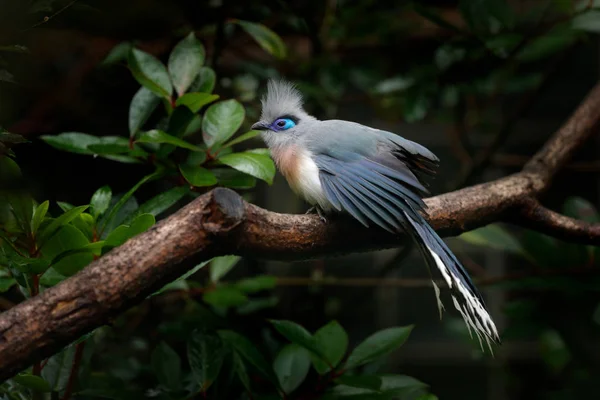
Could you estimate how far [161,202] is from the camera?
134 centimetres

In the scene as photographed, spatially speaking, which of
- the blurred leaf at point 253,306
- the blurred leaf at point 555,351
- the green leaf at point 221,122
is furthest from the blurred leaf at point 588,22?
the blurred leaf at point 253,306

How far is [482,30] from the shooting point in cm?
186

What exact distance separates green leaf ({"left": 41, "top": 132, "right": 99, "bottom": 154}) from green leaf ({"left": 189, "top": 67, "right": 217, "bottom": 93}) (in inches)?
9.9

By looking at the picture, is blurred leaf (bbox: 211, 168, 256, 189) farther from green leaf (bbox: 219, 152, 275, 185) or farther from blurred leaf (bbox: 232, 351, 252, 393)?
blurred leaf (bbox: 232, 351, 252, 393)

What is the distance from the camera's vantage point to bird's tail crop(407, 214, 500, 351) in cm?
116

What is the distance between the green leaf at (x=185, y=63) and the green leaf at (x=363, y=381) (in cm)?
69

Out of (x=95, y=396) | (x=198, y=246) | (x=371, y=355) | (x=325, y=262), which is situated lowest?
(x=325, y=262)

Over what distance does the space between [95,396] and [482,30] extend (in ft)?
4.55

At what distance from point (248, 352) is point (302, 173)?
1.26ft

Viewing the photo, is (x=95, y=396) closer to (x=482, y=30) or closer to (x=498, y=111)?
(x=482, y=30)

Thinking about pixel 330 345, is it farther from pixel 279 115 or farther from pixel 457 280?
pixel 279 115

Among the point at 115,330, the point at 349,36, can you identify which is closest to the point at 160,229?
the point at 115,330

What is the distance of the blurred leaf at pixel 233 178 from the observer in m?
1.37

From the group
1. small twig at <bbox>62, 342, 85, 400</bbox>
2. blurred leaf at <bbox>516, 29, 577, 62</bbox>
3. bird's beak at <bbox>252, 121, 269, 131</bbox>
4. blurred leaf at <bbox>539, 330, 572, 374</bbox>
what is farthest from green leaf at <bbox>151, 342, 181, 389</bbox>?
Answer: blurred leaf at <bbox>516, 29, 577, 62</bbox>
